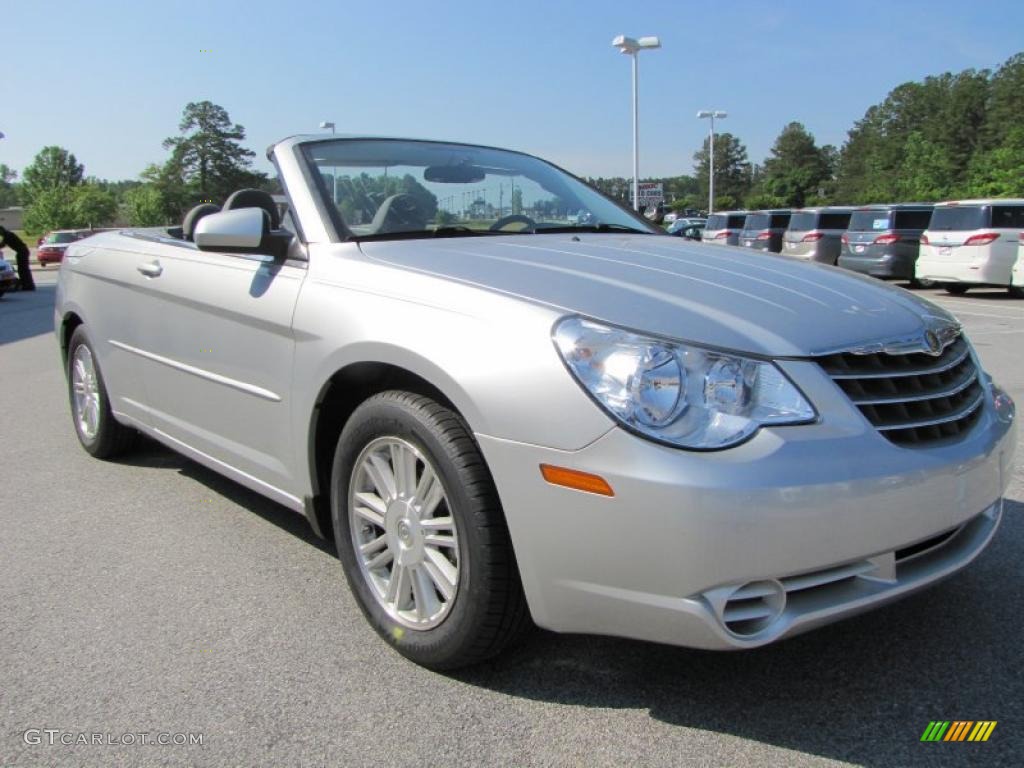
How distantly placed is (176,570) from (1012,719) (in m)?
2.77

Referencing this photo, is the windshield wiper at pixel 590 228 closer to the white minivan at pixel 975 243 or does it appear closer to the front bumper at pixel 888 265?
the white minivan at pixel 975 243

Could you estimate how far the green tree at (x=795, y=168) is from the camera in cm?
10969

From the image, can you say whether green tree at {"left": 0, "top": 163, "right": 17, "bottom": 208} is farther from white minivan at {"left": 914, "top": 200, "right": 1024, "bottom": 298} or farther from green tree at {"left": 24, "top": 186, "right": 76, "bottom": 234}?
white minivan at {"left": 914, "top": 200, "right": 1024, "bottom": 298}

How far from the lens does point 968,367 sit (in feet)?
8.87

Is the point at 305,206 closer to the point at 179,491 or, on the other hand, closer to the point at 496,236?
the point at 496,236

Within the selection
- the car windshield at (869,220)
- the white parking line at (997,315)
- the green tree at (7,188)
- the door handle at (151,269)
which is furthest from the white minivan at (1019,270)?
the green tree at (7,188)

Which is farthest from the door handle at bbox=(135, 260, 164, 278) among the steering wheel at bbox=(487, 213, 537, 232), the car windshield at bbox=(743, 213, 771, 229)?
the car windshield at bbox=(743, 213, 771, 229)

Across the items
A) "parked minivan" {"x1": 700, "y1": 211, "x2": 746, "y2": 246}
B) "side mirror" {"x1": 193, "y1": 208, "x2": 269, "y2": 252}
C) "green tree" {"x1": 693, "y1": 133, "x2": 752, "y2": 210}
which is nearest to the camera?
"side mirror" {"x1": 193, "y1": 208, "x2": 269, "y2": 252}

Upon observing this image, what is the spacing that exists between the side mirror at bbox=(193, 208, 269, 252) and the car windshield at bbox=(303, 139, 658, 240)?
0.92 feet

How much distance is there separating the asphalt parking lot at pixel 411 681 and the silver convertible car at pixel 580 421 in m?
0.22

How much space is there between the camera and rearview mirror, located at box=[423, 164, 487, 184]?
3553 millimetres

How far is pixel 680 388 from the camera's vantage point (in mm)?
2043

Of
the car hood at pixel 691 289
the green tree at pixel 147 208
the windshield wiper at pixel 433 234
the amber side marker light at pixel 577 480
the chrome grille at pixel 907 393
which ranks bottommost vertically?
the amber side marker light at pixel 577 480

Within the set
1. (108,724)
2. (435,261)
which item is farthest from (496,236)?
(108,724)
